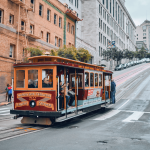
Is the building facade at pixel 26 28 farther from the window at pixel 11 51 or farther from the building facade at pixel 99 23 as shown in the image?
the building facade at pixel 99 23

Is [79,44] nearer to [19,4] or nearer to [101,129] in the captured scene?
[19,4]

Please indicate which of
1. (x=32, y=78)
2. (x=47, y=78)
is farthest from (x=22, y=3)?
(x=47, y=78)

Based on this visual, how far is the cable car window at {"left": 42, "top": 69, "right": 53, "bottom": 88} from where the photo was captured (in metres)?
9.67

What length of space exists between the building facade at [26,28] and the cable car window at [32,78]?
619 inches

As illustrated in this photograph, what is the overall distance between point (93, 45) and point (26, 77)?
51269 millimetres

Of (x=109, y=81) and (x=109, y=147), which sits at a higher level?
(x=109, y=81)

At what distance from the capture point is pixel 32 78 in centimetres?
993

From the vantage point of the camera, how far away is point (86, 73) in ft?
40.3

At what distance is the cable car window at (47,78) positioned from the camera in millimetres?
9673

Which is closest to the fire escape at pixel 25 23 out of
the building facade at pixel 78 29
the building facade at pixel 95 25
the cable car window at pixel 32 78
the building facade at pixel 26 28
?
the building facade at pixel 26 28

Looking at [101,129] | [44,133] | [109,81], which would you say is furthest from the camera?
[109,81]

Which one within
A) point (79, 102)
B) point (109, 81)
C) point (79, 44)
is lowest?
point (79, 102)

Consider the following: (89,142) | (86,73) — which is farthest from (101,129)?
(86,73)

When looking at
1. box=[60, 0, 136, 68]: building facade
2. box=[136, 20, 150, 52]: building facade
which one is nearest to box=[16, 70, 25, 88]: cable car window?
box=[60, 0, 136, 68]: building facade
